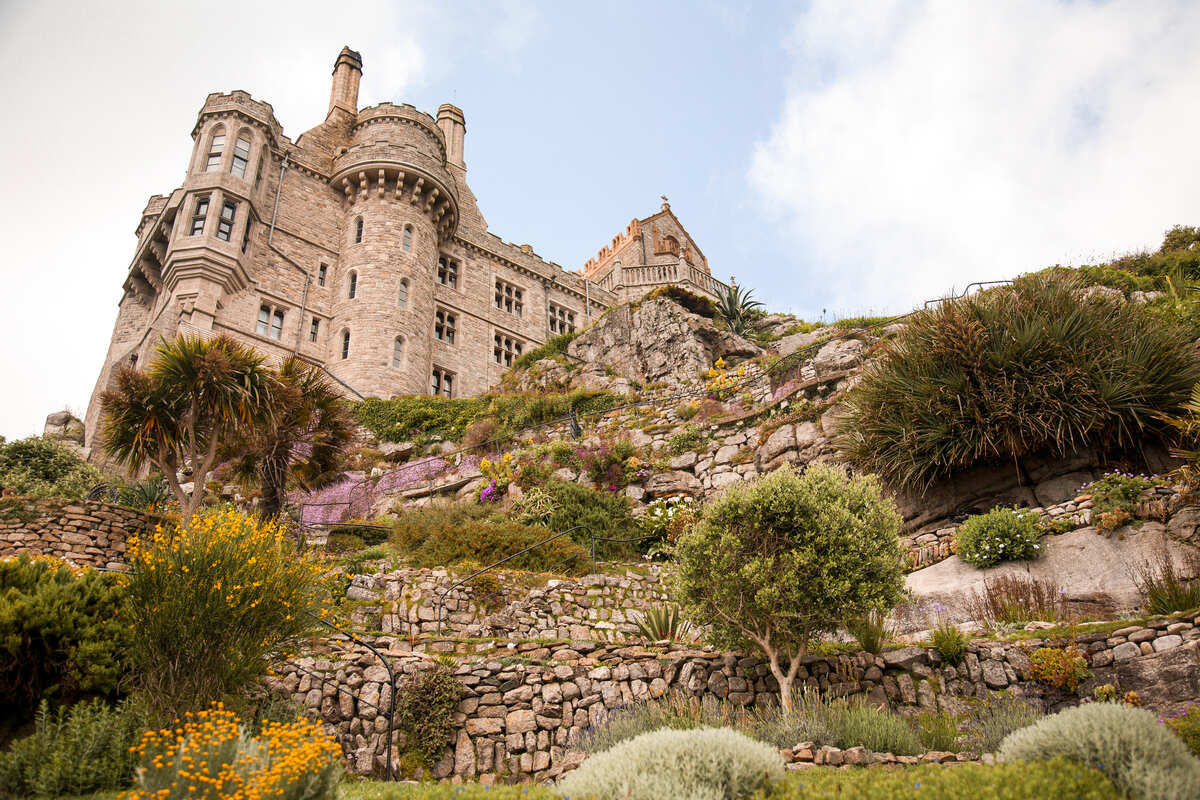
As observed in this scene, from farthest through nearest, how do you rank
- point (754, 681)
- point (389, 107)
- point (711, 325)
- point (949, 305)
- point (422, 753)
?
point (389, 107) < point (711, 325) < point (949, 305) < point (754, 681) < point (422, 753)

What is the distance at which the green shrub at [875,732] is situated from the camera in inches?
285

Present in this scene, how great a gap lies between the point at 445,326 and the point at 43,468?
16.8m

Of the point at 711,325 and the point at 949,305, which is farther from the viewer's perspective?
the point at 711,325

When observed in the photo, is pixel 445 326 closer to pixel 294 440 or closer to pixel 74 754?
pixel 294 440

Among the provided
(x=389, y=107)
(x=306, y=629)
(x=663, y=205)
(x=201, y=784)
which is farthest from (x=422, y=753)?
(x=663, y=205)

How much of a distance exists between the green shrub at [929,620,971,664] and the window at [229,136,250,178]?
96.8ft

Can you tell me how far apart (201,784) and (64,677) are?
124 inches

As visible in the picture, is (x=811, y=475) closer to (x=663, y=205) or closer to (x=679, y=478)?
(x=679, y=478)

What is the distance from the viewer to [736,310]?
31.5 meters

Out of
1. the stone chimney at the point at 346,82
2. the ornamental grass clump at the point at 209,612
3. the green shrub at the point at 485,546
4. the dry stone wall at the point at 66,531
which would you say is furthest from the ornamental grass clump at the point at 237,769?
the stone chimney at the point at 346,82

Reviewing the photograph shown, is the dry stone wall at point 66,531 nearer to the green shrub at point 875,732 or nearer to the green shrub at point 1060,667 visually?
the green shrub at point 875,732

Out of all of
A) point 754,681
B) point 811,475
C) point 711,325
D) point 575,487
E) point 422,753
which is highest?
point 711,325

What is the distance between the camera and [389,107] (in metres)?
34.4

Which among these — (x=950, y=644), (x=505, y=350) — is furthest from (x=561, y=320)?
(x=950, y=644)
